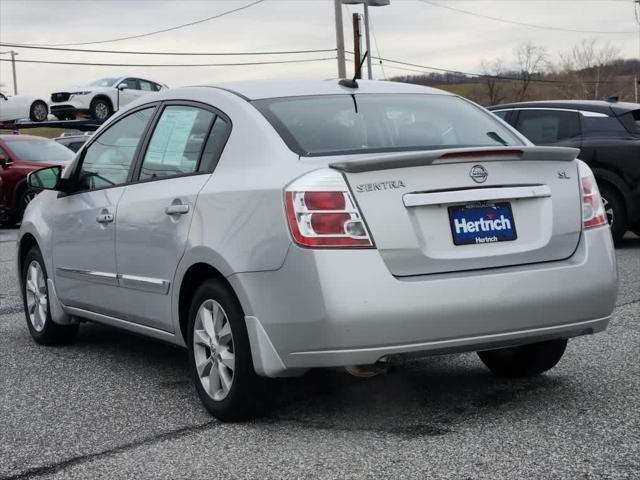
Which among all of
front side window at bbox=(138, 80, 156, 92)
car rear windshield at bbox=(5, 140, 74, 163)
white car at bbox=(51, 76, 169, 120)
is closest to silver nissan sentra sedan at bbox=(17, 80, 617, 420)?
car rear windshield at bbox=(5, 140, 74, 163)

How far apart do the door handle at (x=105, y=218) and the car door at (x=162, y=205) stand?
12 cm

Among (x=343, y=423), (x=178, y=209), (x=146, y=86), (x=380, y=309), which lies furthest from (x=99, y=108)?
(x=380, y=309)

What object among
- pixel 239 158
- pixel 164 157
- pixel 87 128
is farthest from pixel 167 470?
pixel 87 128

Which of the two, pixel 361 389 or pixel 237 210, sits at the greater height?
pixel 237 210

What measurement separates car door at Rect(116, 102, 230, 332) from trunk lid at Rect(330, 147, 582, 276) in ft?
3.12

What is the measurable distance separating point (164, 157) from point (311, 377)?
4.66 feet

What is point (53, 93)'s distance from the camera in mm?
35156

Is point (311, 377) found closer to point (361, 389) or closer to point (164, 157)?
point (361, 389)

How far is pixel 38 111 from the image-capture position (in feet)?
113

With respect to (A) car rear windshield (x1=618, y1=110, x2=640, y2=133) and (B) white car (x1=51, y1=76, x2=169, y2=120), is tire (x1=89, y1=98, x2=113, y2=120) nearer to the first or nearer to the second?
(B) white car (x1=51, y1=76, x2=169, y2=120)

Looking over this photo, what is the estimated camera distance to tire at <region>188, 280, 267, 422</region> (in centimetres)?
456

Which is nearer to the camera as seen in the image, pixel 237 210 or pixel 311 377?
Result: pixel 237 210

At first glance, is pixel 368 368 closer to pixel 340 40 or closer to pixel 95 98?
pixel 95 98

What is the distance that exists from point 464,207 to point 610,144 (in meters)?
7.99
